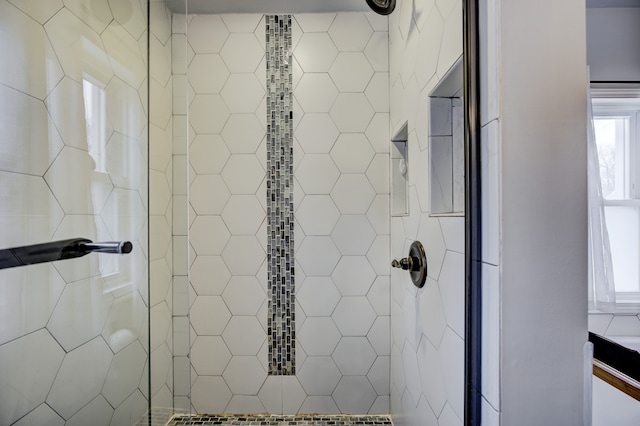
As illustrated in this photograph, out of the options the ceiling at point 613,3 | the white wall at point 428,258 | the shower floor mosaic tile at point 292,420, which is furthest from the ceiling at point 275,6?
the shower floor mosaic tile at point 292,420

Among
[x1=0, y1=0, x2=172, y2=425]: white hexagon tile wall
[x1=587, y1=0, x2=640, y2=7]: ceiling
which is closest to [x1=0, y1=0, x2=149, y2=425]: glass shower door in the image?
[x1=0, y1=0, x2=172, y2=425]: white hexagon tile wall

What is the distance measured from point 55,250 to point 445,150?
91 centimetres

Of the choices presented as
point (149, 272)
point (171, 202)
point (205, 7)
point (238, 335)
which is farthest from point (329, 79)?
point (238, 335)

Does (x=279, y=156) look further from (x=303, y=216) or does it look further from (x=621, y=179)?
(x=621, y=179)

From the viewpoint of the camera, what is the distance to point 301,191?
1.34 metres

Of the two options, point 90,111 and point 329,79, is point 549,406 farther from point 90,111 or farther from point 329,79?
point 329,79

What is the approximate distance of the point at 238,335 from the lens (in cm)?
133

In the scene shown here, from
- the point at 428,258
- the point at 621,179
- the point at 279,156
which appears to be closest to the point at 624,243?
the point at 621,179

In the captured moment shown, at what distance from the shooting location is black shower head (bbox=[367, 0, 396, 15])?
3.07 ft

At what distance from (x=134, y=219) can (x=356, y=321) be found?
1.00m

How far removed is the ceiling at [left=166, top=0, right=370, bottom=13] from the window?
117 cm

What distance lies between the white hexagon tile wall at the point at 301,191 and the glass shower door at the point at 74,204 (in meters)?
0.67

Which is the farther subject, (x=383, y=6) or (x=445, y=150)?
(x=383, y=6)

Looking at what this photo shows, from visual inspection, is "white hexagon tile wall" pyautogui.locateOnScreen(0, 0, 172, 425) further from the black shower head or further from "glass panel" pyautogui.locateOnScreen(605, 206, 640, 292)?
"glass panel" pyautogui.locateOnScreen(605, 206, 640, 292)
